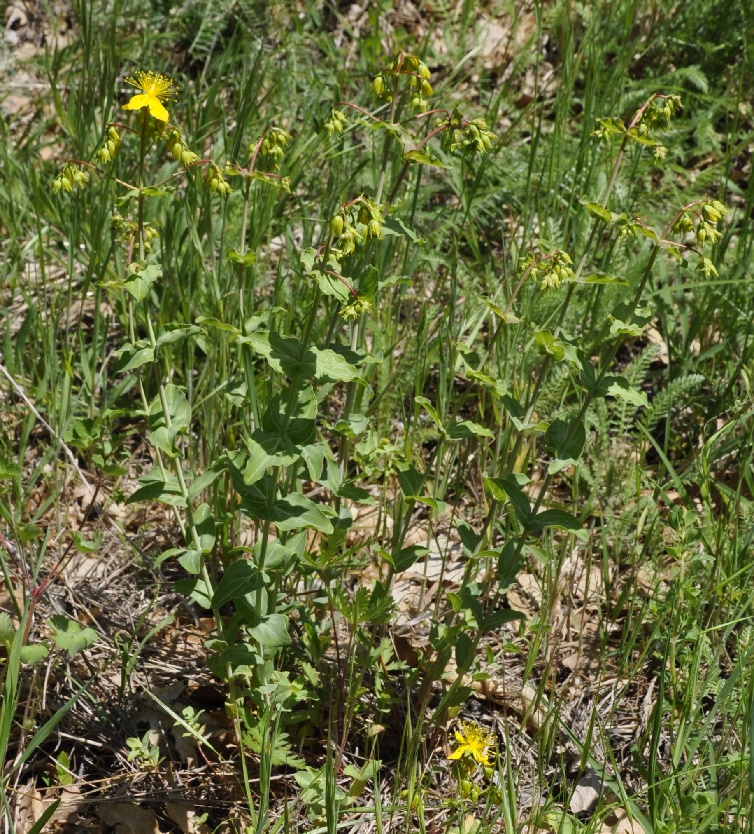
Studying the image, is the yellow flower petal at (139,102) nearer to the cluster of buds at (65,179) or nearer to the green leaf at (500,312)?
the cluster of buds at (65,179)

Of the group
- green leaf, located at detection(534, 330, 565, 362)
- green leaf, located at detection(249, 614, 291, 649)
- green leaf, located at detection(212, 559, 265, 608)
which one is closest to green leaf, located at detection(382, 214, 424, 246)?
green leaf, located at detection(534, 330, 565, 362)

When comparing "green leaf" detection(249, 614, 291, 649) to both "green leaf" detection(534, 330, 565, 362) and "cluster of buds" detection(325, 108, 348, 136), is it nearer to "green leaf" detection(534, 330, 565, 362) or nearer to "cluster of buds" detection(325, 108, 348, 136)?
"green leaf" detection(534, 330, 565, 362)

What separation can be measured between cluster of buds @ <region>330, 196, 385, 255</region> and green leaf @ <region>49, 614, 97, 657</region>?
1.14 m

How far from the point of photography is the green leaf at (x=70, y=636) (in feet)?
6.98

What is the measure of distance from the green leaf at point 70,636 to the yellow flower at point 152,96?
1214 mm

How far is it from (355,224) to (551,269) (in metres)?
0.49

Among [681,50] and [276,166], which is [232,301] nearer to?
[276,166]

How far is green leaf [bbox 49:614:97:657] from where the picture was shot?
6.98 ft

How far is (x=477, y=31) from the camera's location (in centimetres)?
479

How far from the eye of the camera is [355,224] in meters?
1.78

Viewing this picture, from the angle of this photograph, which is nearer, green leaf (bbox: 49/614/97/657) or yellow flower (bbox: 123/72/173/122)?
yellow flower (bbox: 123/72/173/122)

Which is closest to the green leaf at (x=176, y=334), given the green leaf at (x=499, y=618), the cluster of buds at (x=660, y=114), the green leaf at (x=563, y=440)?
the green leaf at (x=563, y=440)

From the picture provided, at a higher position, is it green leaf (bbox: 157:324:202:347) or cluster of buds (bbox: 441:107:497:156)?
cluster of buds (bbox: 441:107:497:156)

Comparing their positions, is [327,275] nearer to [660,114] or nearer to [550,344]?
[550,344]
